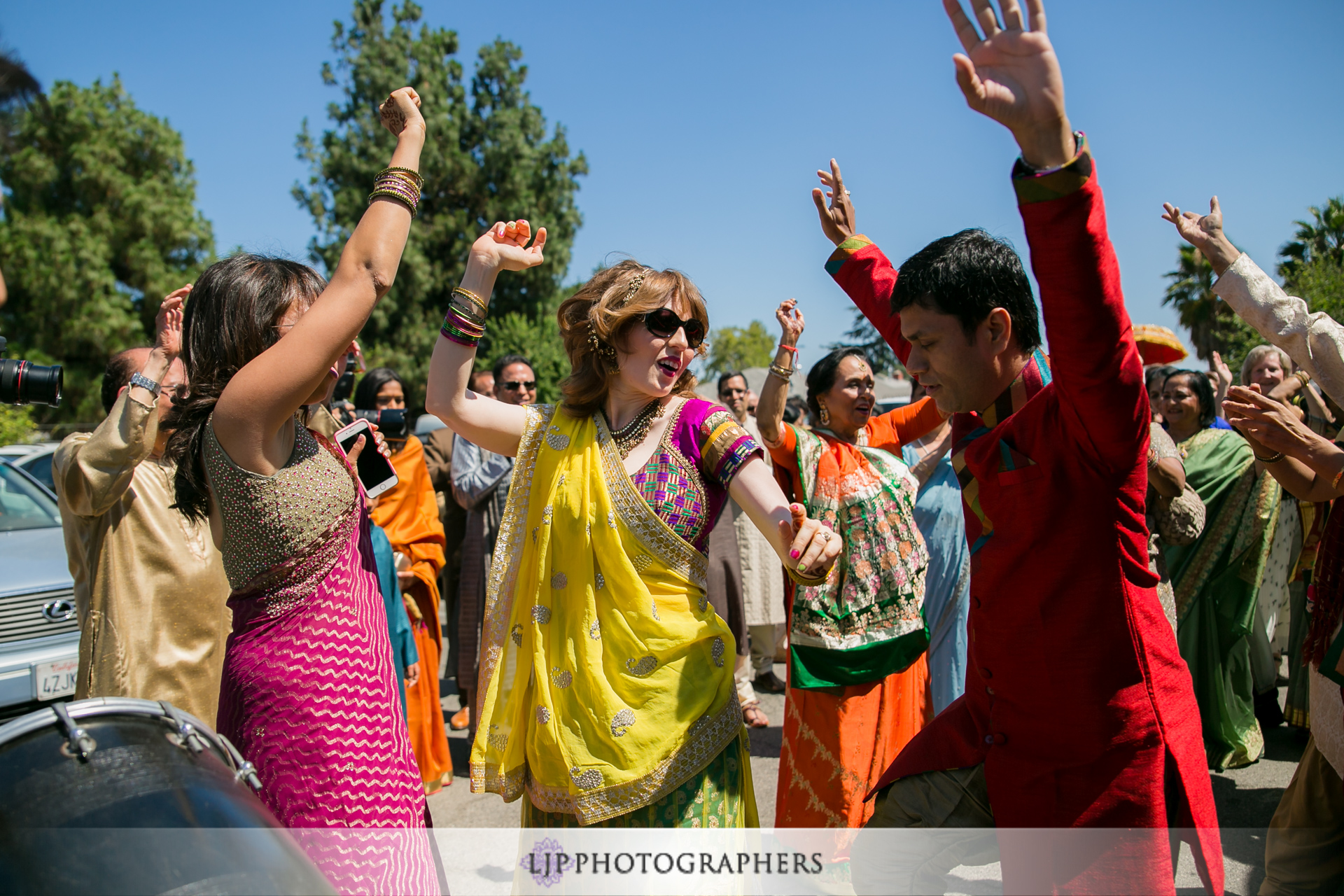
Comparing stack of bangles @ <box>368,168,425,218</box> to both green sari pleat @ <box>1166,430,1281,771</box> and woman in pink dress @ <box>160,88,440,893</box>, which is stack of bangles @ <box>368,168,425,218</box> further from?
green sari pleat @ <box>1166,430,1281,771</box>

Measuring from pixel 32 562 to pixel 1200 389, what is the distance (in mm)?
6691

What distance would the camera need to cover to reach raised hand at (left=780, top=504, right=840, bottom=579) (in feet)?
6.29

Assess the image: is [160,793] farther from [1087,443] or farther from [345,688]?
[1087,443]

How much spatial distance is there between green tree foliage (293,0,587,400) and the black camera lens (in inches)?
957

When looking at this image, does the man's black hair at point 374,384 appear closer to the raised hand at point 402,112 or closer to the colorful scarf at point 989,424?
the raised hand at point 402,112

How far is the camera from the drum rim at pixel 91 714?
4.16 ft

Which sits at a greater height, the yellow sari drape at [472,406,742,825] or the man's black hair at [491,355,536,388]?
the man's black hair at [491,355,536,388]

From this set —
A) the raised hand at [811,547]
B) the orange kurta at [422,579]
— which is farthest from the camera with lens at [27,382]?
the orange kurta at [422,579]

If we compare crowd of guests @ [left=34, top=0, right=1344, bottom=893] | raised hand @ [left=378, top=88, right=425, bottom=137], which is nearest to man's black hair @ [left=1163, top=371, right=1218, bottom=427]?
crowd of guests @ [left=34, top=0, right=1344, bottom=893]

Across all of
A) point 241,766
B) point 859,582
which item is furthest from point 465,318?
point 859,582

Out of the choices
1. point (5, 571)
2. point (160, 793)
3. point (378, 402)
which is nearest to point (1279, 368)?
point (378, 402)

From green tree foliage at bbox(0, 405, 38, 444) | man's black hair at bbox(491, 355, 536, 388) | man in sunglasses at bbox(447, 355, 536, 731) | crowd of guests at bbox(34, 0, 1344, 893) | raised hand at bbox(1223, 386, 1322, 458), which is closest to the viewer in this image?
crowd of guests at bbox(34, 0, 1344, 893)

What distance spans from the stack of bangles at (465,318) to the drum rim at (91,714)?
3.85ft

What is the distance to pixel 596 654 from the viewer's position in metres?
2.15
